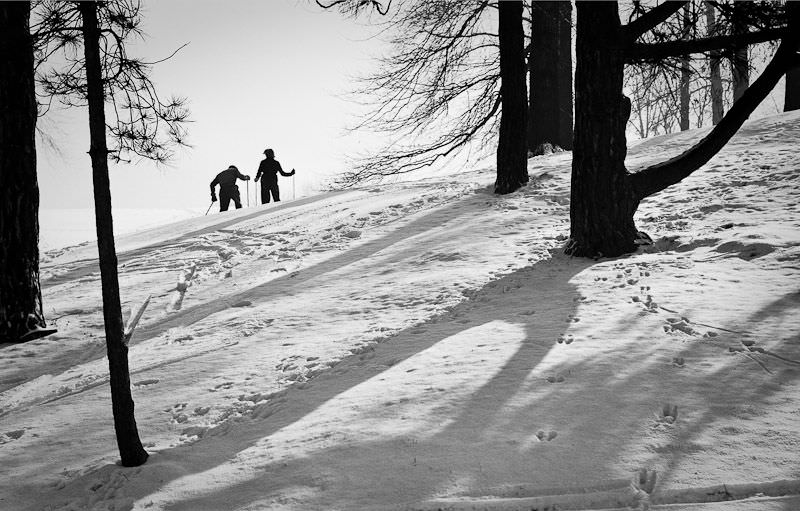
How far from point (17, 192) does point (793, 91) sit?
1556cm

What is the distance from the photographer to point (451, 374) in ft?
14.6

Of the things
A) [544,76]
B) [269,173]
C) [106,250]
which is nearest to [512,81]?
[544,76]

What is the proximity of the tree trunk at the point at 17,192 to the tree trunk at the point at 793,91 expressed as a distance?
15.0 meters

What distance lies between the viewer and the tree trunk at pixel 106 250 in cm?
380

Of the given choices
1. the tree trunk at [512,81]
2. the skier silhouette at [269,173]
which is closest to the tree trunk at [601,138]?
the tree trunk at [512,81]

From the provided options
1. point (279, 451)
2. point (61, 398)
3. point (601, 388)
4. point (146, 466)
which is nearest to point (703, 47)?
point (601, 388)

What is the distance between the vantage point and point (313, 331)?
585 cm

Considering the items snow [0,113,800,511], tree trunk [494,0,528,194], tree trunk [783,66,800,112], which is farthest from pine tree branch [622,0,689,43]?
tree trunk [783,66,800,112]

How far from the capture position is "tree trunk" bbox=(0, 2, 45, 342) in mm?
6578

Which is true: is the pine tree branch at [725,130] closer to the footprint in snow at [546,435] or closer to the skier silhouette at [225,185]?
the footprint in snow at [546,435]

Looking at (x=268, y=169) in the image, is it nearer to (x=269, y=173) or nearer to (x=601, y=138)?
(x=269, y=173)

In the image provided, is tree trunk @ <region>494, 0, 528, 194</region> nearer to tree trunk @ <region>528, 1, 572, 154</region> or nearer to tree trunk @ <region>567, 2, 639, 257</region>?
tree trunk @ <region>567, 2, 639, 257</region>

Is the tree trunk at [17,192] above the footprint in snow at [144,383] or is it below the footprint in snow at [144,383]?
above

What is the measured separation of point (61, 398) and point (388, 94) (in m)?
8.47
